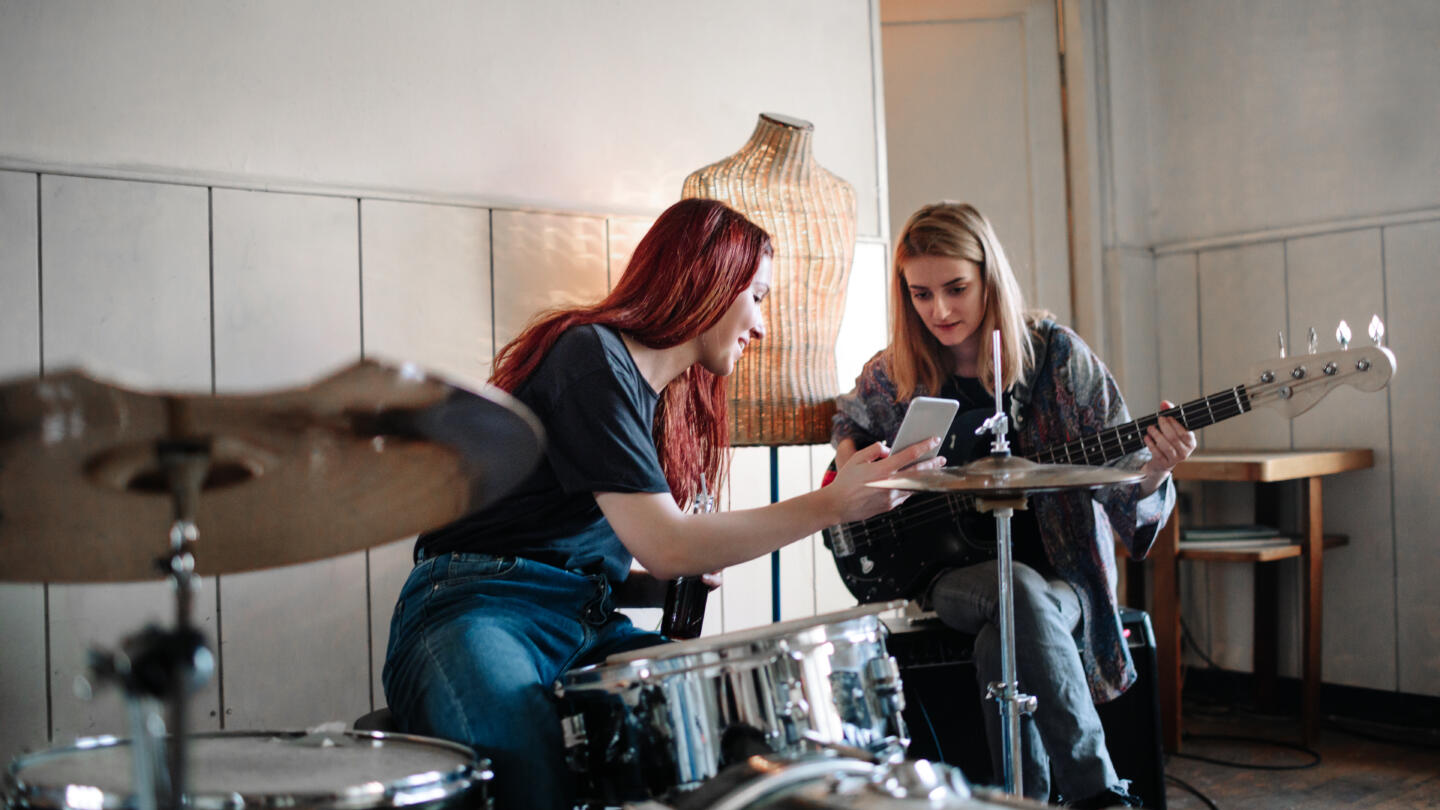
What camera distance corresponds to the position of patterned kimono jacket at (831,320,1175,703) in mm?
1958

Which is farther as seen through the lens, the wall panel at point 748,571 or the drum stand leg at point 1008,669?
the wall panel at point 748,571

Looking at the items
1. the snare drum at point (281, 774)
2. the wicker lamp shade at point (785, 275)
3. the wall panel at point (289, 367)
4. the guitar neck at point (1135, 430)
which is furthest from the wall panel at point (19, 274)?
the guitar neck at point (1135, 430)

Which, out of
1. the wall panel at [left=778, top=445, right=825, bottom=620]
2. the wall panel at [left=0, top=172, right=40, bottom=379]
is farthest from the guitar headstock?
the wall panel at [left=0, top=172, right=40, bottom=379]

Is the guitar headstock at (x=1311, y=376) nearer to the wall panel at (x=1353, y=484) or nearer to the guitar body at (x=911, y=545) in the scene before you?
the guitar body at (x=911, y=545)

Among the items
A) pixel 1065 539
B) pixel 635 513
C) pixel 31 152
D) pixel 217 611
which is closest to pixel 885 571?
pixel 1065 539

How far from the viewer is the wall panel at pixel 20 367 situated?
1.76 m

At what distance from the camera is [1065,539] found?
2.00 meters

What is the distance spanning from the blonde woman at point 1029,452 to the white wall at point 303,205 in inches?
21.3

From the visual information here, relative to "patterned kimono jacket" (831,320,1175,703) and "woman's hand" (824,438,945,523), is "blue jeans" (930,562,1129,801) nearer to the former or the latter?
"patterned kimono jacket" (831,320,1175,703)

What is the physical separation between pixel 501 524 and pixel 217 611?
0.71 m

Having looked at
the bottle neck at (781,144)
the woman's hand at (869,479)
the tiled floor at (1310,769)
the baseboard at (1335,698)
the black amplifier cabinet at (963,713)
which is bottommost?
the tiled floor at (1310,769)

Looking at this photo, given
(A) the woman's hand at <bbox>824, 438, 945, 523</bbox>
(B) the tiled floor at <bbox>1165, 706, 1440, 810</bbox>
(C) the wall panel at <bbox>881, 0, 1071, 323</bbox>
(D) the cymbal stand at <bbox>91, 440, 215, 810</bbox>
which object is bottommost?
(B) the tiled floor at <bbox>1165, 706, 1440, 810</bbox>

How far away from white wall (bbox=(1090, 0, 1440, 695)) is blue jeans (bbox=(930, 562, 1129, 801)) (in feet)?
4.53

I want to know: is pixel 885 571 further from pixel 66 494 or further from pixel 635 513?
pixel 66 494
